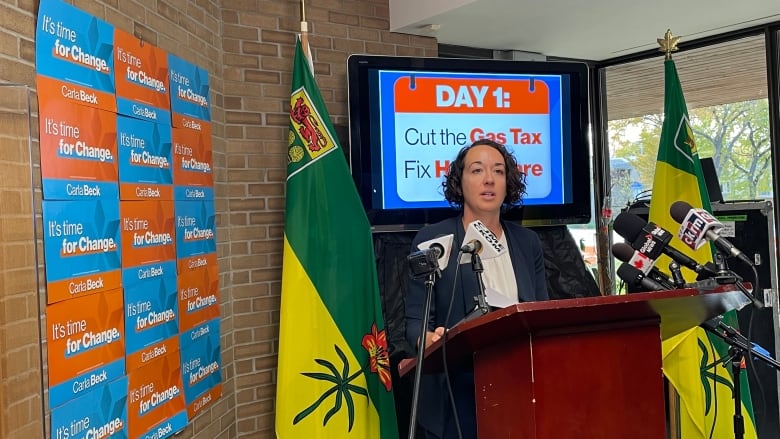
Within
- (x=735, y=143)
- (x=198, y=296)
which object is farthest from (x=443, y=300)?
(x=735, y=143)

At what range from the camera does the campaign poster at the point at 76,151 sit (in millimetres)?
1597

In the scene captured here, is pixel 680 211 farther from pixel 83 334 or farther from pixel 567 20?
pixel 567 20

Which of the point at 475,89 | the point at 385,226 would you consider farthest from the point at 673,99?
the point at 385,226

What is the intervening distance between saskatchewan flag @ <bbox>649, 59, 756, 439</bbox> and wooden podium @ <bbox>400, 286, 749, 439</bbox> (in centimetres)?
158

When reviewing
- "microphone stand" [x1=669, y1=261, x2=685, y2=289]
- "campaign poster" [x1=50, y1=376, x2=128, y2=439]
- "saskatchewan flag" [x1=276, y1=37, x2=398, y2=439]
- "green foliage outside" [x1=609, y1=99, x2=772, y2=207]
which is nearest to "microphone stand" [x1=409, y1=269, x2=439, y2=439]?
"microphone stand" [x1=669, y1=261, x2=685, y2=289]

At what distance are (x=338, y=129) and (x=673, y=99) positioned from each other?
162 cm

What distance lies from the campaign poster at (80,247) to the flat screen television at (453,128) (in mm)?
1261

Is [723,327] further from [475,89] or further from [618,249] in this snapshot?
[475,89]

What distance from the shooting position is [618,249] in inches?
76.7

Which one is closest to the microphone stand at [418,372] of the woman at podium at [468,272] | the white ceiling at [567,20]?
the woman at podium at [468,272]

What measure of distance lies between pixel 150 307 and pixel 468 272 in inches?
39.3

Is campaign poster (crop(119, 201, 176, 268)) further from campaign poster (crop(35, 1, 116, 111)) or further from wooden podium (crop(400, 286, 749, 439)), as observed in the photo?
wooden podium (crop(400, 286, 749, 439))

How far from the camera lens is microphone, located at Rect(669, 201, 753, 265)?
1696mm

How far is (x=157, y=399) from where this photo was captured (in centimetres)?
207
